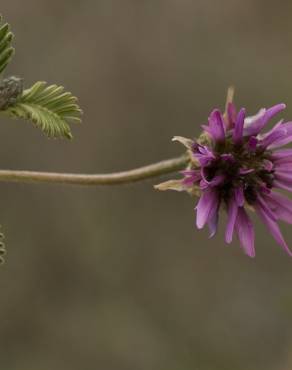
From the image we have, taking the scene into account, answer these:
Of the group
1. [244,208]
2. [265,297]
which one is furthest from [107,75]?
[244,208]

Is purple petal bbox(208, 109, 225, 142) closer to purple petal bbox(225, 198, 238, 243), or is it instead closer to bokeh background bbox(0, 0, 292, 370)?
purple petal bbox(225, 198, 238, 243)

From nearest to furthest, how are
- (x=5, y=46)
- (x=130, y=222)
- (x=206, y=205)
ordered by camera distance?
(x=5, y=46) → (x=206, y=205) → (x=130, y=222)

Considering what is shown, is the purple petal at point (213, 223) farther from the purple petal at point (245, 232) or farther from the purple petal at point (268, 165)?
the purple petal at point (268, 165)

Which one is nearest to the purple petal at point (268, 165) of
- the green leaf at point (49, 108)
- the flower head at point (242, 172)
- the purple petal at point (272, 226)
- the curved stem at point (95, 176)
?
the flower head at point (242, 172)

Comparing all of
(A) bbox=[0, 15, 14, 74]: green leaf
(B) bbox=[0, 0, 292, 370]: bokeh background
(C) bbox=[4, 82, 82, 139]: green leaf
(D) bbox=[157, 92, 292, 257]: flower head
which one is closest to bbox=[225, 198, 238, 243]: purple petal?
(D) bbox=[157, 92, 292, 257]: flower head

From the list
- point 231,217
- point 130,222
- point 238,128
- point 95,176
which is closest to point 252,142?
point 238,128

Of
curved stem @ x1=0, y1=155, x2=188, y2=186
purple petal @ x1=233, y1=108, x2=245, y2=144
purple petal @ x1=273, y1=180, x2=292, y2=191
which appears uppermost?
purple petal @ x1=233, y1=108, x2=245, y2=144

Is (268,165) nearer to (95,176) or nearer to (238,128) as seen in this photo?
(238,128)
